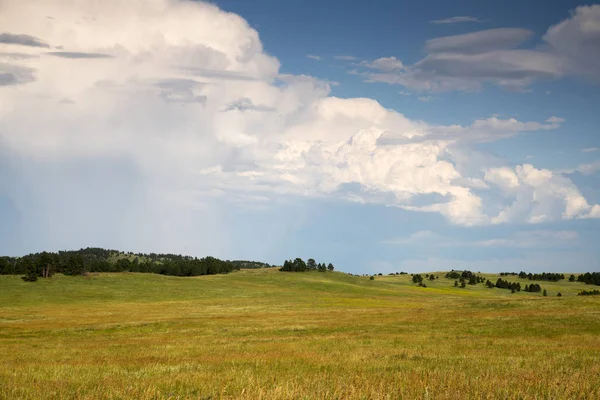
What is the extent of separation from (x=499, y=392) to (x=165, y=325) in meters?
40.3

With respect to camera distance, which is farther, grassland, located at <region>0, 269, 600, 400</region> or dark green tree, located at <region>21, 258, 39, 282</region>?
dark green tree, located at <region>21, 258, 39, 282</region>

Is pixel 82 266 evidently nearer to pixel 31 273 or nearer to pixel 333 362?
pixel 31 273

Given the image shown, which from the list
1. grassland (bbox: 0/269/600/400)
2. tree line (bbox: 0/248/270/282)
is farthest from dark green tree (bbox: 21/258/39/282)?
grassland (bbox: 0/269/600/400)

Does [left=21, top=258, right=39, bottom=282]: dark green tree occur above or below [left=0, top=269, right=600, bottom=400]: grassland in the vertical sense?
below

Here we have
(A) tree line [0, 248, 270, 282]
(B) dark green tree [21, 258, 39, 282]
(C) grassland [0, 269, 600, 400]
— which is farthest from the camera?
(A) tree line [0, 248, 270, 282]

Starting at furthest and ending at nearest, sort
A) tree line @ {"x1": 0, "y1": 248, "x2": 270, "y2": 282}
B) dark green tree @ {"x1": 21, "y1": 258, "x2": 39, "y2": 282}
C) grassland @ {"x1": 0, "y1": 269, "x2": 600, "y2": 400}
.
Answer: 1. tree line @ {"x1": 0, "y1": 248, "x2": 270, "y2": 282}
2. dark green tree @ {"x1": 21, "y1": 258, "x2": 39, "y2": 282}
3. grassland @ {"x1": 0, "y1": 269, "x2": 600, "y2": 400}

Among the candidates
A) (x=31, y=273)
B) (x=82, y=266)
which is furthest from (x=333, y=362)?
(x=82, y=266)

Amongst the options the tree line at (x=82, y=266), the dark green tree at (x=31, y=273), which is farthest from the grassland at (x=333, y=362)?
the tree line at (x=82, y=266)

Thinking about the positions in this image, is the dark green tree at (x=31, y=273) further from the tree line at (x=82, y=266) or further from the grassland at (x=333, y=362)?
the grassland at (x=333, y=362)

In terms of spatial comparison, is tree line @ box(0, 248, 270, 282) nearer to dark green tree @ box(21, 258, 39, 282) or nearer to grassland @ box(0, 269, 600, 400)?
dark green tree @ box(21, 258, 39, 282)

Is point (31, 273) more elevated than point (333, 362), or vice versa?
point (333, 362)

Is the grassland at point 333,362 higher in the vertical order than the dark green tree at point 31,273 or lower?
higher

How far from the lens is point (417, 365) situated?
55.3 ft

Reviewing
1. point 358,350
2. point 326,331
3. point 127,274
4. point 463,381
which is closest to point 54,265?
point 127,274
